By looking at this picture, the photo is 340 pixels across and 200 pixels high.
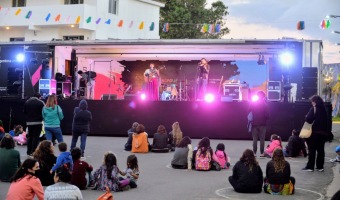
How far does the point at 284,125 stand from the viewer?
22781 mm

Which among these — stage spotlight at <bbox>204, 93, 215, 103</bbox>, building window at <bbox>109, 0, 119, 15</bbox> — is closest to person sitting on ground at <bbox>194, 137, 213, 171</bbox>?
stage spotlight at <bbox>204, 93, 215, 103</bbox>

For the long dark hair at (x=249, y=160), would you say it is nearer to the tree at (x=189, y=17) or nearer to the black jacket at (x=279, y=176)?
the black jacket at (x=279, y=176)

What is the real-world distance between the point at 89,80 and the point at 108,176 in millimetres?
17132

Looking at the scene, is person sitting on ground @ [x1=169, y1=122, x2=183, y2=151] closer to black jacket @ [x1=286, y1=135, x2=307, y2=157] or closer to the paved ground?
the paved ground

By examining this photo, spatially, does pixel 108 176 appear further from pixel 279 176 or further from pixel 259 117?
pixel 259 117

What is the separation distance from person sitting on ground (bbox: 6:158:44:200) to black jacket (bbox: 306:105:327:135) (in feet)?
26.1

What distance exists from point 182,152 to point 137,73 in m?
16.5

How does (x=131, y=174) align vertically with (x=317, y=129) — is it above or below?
below

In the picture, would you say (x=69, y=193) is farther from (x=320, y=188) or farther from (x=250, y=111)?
(x=250, y=111)

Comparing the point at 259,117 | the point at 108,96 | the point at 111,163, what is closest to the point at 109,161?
the point at 111,163

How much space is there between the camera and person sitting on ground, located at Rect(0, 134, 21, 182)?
37.5 feet

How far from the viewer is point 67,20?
36125mm

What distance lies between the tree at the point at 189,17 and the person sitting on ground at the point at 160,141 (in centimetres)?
2962

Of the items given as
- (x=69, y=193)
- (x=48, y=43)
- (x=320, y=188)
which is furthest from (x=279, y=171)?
(x=48, y=43)
